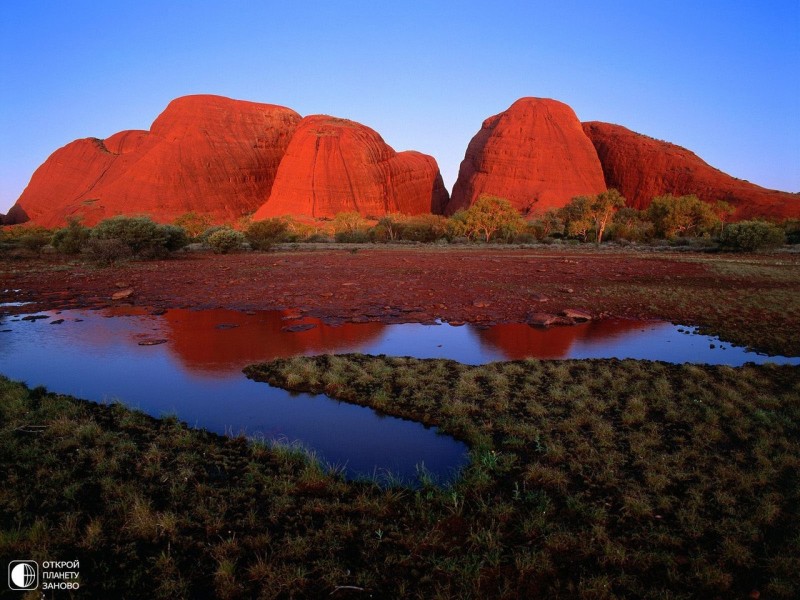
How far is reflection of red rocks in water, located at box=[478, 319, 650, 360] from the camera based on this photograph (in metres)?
9.98

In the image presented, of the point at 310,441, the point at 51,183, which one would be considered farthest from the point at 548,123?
the point at 51,183

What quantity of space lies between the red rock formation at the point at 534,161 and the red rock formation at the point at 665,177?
4.67 meters

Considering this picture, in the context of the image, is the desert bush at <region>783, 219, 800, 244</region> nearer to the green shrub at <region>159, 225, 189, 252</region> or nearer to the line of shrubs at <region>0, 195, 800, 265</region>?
the line of shrubs at <region>0, 195, 800, 265</region>

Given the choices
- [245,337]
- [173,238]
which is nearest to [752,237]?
[245,337]

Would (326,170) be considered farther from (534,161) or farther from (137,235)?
Result: (137,235)

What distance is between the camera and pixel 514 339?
1117 cm

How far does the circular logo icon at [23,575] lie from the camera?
10.1ft

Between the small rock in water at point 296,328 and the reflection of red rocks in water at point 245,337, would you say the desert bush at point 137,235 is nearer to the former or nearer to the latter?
the reflection of red rocks in water at point 245,337

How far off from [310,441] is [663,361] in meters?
7.55

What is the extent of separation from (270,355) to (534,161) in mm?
79830

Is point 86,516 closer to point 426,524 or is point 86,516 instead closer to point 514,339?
point 426,524

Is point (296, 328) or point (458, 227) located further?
point (458, 227)

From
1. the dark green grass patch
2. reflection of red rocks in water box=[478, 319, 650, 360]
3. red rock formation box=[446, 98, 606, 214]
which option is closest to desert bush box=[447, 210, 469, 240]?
red rock formation box=[446, 98, 606, 214]

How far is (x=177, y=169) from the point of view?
7931cm
